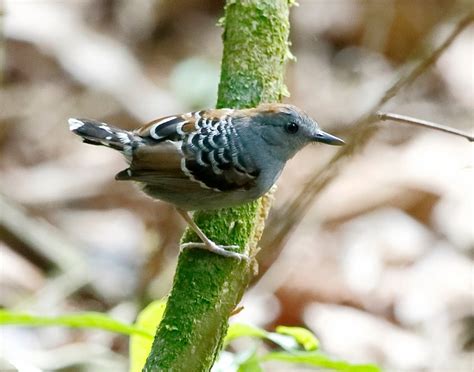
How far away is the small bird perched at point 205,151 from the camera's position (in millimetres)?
3850

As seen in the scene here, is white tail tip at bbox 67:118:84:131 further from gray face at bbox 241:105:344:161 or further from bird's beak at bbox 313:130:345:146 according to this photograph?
bird's beak at bbox 313:130:345:146

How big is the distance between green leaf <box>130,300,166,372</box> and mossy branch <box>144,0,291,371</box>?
0.20 feet

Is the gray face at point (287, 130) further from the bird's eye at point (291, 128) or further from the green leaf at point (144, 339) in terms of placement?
the green leaf at point (144, 339)

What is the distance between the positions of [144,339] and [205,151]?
92 centimetres

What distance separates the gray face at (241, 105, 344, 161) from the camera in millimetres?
4043

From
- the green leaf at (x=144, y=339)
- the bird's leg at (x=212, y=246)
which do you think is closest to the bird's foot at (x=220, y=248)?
the bird's leg at (x=212, y=246)

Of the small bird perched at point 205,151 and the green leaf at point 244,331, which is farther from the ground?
the small bird perched at point 205,151

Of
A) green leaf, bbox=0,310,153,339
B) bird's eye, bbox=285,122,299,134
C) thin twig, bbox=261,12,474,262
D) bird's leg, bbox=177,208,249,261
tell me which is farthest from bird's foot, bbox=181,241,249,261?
thin twig, bbox=261,12,474,262

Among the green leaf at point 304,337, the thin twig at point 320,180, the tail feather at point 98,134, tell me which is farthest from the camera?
the tail feather at point 98,134

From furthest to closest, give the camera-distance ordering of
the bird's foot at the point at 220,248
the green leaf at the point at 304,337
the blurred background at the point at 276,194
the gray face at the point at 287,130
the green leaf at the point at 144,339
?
the blurred background at the point at 276,194 < the gray face at the point at 287,130 < the bird's foot at the point at 220,248 < the green leaf at the point at 144,339 < the green leaf at the point at 304,337

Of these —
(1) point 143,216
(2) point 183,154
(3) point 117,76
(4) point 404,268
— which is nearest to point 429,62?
(2) point 183,154

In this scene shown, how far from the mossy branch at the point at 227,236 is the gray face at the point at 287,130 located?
12 cm

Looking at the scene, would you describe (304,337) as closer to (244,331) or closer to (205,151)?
(244,331)

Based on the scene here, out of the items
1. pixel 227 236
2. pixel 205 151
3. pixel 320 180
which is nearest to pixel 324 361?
pixel 320 180
